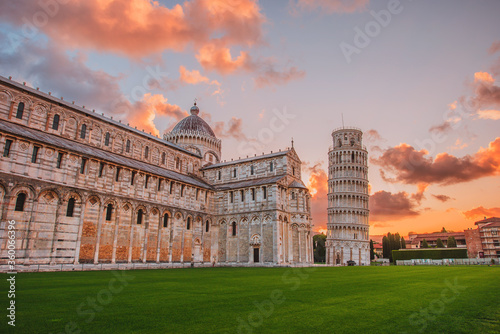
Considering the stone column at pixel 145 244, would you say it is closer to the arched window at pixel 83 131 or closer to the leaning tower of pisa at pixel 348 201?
the arched window at pixel 83 131

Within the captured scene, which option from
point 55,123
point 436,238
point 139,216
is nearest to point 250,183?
point 139,216

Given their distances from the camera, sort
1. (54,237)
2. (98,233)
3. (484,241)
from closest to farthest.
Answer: (54,237) < (98,233) < (484,241)

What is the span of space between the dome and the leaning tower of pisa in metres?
32.8

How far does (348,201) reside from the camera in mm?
76375

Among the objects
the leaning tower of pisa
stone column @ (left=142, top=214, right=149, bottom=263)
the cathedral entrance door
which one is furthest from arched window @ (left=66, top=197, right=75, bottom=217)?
the leaning tower of pisa

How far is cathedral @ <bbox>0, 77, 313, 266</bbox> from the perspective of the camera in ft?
90.5

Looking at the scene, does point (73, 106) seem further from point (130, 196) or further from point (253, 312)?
point (253, 312)

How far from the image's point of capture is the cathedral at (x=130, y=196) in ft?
90.5

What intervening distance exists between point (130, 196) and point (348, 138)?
192 feet

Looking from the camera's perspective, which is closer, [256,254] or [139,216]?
[139,216]

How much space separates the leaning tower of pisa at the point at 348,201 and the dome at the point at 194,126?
32.8 m

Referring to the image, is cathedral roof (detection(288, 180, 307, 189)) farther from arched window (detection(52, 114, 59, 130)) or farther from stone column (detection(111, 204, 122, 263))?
arched window (detection(52, 114, 59, 130))

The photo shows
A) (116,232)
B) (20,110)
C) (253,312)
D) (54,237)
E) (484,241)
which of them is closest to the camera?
(253,312)

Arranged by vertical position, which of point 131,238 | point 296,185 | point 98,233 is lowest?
point 131,238
